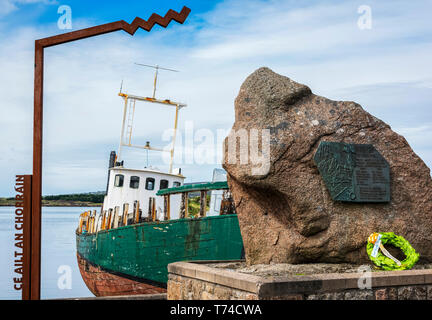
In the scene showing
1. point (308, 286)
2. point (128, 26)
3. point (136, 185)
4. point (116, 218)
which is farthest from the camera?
point (136, 185)

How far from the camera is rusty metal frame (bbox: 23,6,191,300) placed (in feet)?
19.4

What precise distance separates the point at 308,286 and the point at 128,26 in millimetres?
3837

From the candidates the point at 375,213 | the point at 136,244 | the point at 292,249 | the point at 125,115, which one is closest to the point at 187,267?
the point at 292,249

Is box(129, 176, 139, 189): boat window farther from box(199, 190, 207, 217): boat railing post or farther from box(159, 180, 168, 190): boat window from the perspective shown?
box(199, 190, 207, 217): boat railing post

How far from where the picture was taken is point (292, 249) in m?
5.61

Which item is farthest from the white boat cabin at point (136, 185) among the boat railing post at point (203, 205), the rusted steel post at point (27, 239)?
the rusted steel post at point (27, 239)

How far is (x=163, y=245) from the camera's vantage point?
459 inches

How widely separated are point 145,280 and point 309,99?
307 inches

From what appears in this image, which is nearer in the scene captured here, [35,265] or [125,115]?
[35,265]

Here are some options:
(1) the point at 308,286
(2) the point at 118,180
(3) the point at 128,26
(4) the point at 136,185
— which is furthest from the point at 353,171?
(2) the point at 118,180

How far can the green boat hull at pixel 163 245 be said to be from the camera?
→ 10.8 m

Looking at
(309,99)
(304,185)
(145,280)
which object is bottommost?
(145,280)

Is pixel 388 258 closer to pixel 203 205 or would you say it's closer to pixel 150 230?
pixel 203 205
